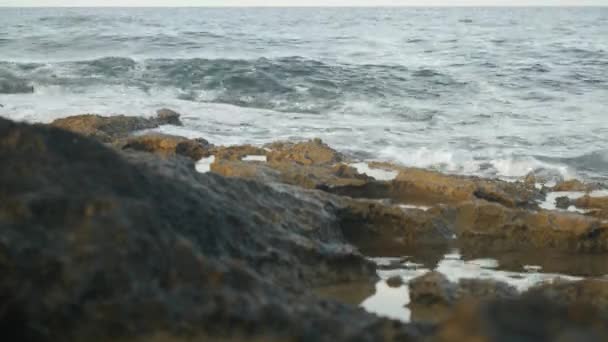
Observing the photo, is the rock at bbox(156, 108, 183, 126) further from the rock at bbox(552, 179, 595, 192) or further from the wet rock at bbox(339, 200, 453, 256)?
the wet rock at bbox(339, 200, 453, 256)

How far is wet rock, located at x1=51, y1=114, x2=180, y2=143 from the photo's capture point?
7.89 m

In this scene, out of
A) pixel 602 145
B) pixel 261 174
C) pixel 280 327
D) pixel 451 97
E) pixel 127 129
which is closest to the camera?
pixel 280 327

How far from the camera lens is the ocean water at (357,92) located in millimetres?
9281

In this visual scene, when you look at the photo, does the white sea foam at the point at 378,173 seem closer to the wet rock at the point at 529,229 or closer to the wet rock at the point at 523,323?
the wet rock at the point at 529,229

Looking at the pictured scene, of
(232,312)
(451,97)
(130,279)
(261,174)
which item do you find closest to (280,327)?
(232,312)

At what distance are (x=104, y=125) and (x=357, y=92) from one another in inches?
305

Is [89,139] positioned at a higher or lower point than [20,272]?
higher

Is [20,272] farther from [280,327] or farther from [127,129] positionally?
[127,129]

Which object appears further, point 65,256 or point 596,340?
point 65,256

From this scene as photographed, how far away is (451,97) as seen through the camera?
14867 mm

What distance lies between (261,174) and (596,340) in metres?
3.84

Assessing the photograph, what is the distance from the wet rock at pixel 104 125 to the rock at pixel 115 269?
5.38 m

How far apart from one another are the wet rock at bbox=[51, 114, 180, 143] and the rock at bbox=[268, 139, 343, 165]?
6.35 feet

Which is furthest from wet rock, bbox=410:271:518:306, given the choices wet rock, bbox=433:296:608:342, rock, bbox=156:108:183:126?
rock, bbox=156:108:183:126
